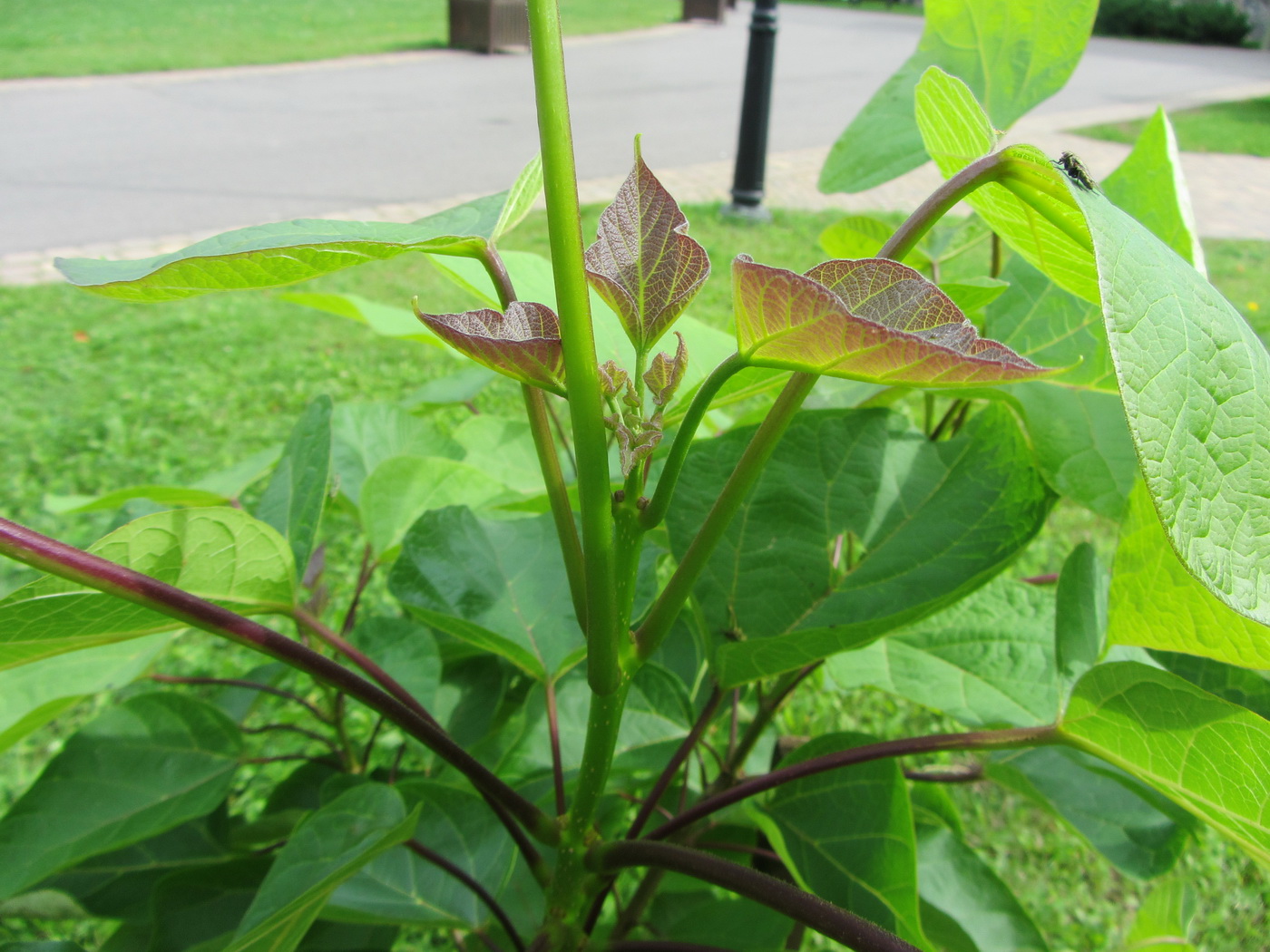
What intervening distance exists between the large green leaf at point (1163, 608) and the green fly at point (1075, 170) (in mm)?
208

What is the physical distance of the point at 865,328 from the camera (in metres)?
0.36

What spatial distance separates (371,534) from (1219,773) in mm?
791

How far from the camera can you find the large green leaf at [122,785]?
0.76m

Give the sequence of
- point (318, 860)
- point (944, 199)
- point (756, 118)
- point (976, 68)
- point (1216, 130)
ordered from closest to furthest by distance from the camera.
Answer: point (944, 199) → point (318, 860) → point (976, 68) → point (756, 118) → point (1216, 130)

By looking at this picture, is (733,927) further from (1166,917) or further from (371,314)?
(371,314)

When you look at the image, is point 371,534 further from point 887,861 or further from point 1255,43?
point 1255,43

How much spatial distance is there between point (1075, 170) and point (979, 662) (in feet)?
1.53

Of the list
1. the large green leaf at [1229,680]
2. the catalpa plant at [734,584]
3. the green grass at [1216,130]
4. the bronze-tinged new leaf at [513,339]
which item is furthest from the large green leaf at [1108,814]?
the green grass at [1216,130]

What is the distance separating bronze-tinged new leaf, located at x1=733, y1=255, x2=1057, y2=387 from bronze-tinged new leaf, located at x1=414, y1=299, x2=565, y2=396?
0.09 metres

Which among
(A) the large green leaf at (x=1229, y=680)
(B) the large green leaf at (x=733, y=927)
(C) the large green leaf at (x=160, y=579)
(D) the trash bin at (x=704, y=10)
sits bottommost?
(D) the trash bin at (x=704, y=10)

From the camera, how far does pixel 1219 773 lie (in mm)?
507

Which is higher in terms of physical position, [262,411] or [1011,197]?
[1011,197]

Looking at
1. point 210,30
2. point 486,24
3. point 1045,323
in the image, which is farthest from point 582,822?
point 210,30

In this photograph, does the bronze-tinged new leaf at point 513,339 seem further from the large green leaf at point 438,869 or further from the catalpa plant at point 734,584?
the large green leaf at point 438,869
